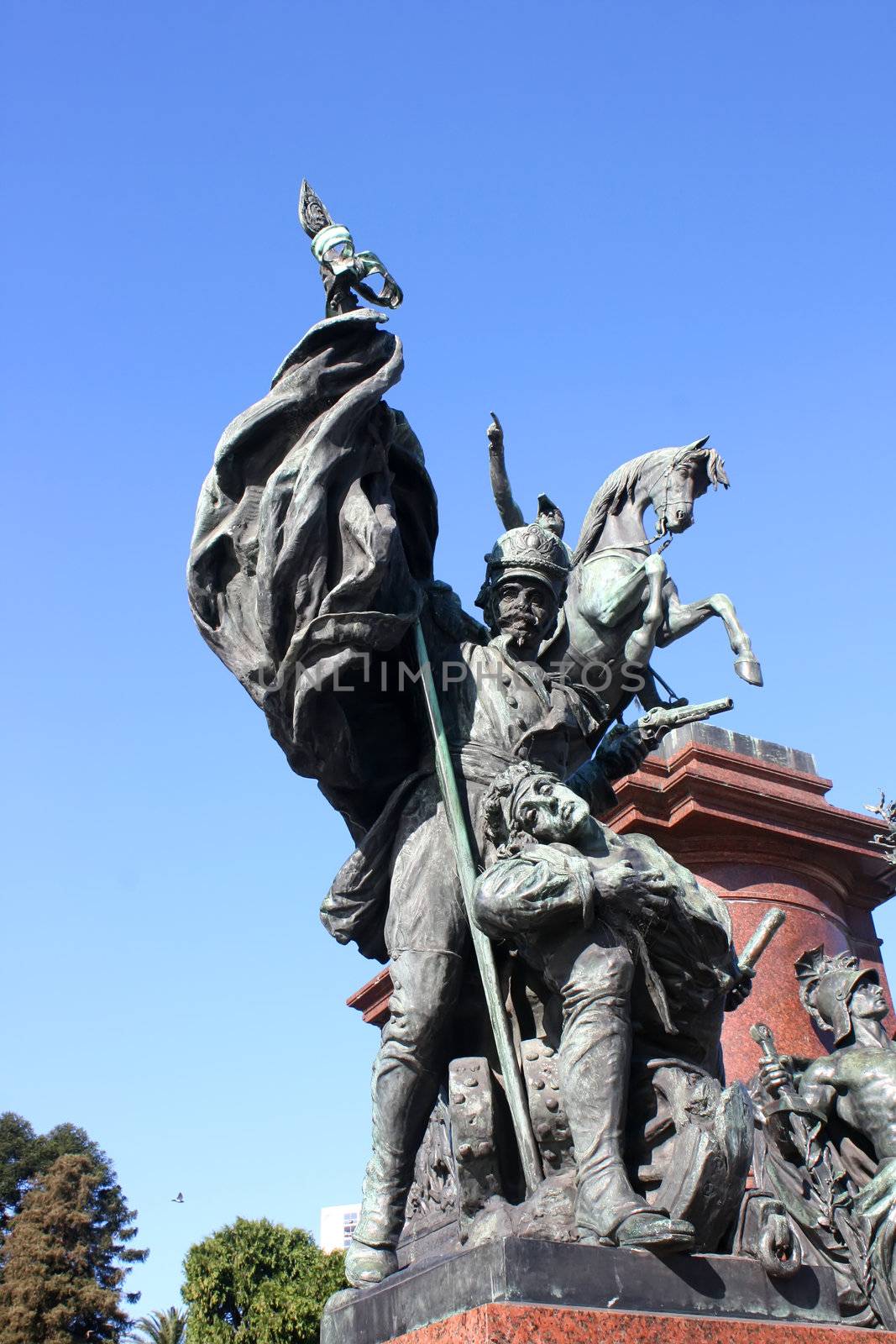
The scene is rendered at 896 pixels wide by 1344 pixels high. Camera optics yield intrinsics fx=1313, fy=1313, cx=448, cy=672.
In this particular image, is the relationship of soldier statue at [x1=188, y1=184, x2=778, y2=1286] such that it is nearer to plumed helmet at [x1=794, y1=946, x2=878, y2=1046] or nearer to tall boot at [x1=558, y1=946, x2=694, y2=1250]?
tall boot at [x1=558, y1=946, x2=694, y2=1250]

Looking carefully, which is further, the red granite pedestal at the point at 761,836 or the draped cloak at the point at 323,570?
the red granite pedestal at the point at 761,836

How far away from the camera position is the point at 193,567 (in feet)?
13.4

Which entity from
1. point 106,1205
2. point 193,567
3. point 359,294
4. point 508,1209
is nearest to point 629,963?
point 508,1209

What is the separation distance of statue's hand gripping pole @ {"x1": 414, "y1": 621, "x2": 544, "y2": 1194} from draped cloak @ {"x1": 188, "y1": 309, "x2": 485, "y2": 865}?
0.20 metres

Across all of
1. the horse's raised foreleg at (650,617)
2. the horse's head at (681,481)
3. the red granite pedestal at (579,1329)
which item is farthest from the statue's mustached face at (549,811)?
the horse's head at (681,481)

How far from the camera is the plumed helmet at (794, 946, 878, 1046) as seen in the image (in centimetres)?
684

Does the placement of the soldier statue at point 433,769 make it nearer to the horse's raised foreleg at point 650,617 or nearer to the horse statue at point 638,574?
the horse statue at point 638,574

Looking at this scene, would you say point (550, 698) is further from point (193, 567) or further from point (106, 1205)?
point (106, 1205)

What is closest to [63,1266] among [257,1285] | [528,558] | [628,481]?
[257,1285]

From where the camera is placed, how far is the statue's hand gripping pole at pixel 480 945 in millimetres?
3441

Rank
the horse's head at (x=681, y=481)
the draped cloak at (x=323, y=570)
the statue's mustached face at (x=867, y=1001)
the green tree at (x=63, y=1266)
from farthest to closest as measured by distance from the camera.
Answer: the green tree at (x=63, y=1266) < the horse's head at (x=681, y=481) < the statue's mustached face at (x=867, y=1001) < the draped cloak at (x=323, y=570)

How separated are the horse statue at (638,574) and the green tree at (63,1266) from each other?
23.7 m

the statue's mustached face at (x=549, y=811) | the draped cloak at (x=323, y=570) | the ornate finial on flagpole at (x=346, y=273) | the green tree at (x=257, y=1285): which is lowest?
the statue's mustached face at (x=549, y=811)

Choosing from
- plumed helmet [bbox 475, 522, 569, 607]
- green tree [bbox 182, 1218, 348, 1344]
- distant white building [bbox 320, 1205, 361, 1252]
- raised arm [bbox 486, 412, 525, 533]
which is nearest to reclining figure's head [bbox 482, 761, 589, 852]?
plumed helmet [bbox 475, 522, 569, 607]
